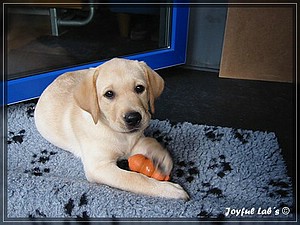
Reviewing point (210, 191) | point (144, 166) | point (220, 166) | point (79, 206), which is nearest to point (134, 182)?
point (144, 166)

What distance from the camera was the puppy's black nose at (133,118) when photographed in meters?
1.29

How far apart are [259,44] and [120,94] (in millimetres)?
1607

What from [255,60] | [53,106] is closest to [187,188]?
[53,106]

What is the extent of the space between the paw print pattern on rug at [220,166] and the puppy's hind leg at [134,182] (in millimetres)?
243

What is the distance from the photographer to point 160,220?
1273 millimetres

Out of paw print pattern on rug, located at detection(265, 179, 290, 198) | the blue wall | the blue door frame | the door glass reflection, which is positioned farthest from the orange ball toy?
the blue wall

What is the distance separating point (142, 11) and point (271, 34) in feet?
3.48

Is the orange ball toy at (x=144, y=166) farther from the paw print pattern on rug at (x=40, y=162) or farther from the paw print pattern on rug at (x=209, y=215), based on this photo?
the paw print pattern on rug at (x=40, y=162)

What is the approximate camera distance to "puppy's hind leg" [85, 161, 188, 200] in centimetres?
136

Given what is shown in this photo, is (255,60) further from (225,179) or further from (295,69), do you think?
(225,179)

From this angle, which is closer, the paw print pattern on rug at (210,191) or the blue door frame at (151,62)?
the paw print pattern on rug at (210,191)

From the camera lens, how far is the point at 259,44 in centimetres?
261

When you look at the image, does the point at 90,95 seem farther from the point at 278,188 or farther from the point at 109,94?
the point at 278,188

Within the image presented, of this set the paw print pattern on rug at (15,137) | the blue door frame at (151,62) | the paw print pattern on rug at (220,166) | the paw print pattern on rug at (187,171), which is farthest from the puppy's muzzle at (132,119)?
the blue door frame at (151,62)
